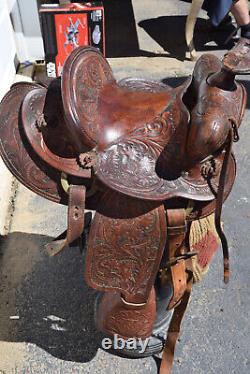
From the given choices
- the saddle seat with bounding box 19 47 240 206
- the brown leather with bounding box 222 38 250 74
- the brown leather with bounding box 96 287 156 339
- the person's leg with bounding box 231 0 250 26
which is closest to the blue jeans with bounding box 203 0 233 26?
the person's leg with bounding box 231 0 250 26

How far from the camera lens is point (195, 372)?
156 centimetres

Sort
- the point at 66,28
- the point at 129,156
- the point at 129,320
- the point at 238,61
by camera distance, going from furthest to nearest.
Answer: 1. the point at 66,28
2. the point at 129,320
3. the point at 129,156
4. the point at 238,61

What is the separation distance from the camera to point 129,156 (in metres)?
1.05

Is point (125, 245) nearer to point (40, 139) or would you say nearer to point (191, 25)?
point (40, 139)

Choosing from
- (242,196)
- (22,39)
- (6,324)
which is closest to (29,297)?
(6,324)

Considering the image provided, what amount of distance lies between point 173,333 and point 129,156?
775mm

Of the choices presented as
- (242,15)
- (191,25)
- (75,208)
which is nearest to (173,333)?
(75,208)

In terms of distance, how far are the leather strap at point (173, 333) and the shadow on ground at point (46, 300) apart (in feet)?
0.97

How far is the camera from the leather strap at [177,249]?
1.13 m

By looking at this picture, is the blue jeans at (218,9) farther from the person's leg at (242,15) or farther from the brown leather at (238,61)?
the brown leather at (238,61)

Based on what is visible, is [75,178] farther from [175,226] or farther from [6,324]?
[6,324]

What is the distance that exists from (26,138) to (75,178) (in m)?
0.19

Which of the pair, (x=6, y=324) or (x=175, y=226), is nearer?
(x=175, y=226)

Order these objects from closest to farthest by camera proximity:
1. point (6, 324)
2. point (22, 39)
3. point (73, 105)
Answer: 1. point (73, 105)
2. point (6, 324)
3. point (22, 39)
